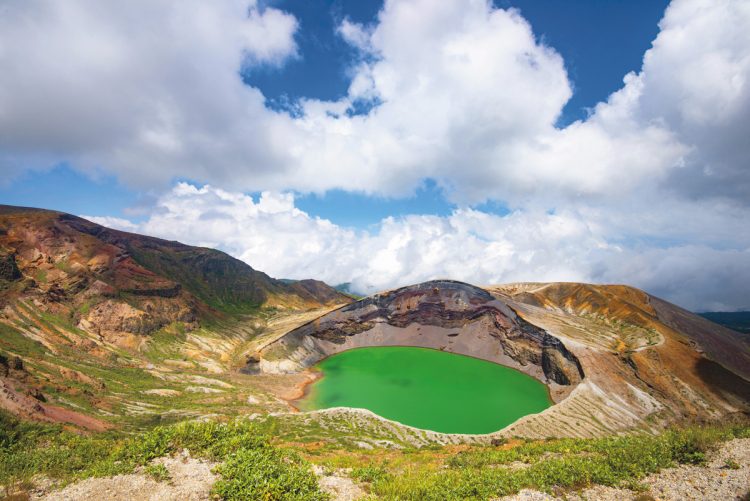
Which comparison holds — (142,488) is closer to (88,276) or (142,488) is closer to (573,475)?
(573,475)

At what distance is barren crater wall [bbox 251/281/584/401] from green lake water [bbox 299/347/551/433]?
4151 millimetres

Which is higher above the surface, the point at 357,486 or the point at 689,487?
the point at 689,487

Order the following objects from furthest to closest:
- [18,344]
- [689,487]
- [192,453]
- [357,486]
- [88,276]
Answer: [88,276] → [18,344] → [357,486] → [192,453] → [689,487]

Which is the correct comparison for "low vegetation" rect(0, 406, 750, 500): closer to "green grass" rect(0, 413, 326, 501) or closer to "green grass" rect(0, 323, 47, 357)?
"green grass" rect(0, 413, 326, 501)

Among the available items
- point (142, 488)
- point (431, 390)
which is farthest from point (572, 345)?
point (142, 488)

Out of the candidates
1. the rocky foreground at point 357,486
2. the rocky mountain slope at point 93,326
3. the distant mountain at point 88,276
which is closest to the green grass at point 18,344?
the rocky mountain slope at point 93,326

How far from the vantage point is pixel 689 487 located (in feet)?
38.9

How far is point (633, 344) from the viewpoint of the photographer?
251 feet

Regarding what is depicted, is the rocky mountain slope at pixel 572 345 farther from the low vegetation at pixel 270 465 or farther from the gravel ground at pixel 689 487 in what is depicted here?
the gravel ground at pixel 689 487

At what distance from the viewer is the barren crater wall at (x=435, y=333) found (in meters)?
82.4

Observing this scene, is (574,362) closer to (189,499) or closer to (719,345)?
(719,345)

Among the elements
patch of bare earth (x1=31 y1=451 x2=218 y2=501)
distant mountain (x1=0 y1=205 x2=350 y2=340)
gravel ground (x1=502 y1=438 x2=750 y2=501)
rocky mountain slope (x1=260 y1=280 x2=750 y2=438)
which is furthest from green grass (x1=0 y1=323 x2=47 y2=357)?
gravel ground (x1=502 y1=438 x2=750 y2=501)

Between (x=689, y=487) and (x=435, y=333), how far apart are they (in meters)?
100

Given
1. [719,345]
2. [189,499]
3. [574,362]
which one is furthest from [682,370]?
[189,499]
